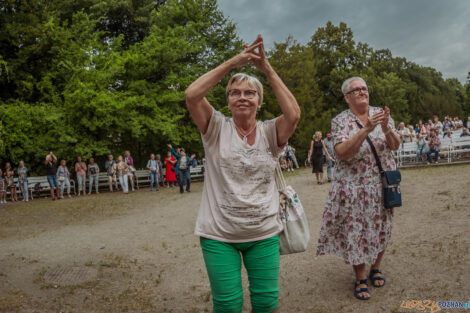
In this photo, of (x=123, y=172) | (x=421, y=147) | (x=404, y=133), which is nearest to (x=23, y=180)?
(x=123, y=172)

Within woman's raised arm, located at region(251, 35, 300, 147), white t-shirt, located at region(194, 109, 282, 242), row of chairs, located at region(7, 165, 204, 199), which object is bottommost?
row of chairs, located at region(7, 165, 204, 199)

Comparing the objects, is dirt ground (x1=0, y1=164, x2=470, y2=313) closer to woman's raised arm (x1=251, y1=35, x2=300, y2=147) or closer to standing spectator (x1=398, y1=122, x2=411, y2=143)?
woman's raised arm (x1=251, y1=35, x2=300, y2=147)

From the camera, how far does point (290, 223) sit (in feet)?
8.56

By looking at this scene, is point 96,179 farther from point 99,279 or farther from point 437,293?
point 437,293

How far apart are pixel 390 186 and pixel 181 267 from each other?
3312 mm

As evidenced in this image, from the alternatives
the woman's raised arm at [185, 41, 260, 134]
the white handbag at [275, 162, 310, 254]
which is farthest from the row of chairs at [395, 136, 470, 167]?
the woman's raised arm at [185, 41, 260, 134]

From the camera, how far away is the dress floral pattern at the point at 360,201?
3699 millimetres

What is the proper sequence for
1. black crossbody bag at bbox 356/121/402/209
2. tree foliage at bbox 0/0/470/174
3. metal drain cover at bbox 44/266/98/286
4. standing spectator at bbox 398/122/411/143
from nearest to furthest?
black crossbody bag at bbox 356/121/402/209, metal drain cover at bbox 44/266/98/286, tree foliage at bbox 0/0/470/174, standing spectator at bbox 398/122/411/143

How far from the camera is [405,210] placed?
796cm

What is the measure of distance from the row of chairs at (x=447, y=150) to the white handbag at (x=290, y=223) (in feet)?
56.0

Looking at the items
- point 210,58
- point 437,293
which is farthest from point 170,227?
point 210,58

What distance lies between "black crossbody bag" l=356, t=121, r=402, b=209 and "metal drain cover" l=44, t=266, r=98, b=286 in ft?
13.5

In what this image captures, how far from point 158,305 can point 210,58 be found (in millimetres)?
23412

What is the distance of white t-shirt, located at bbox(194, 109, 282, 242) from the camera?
7.59 ft
